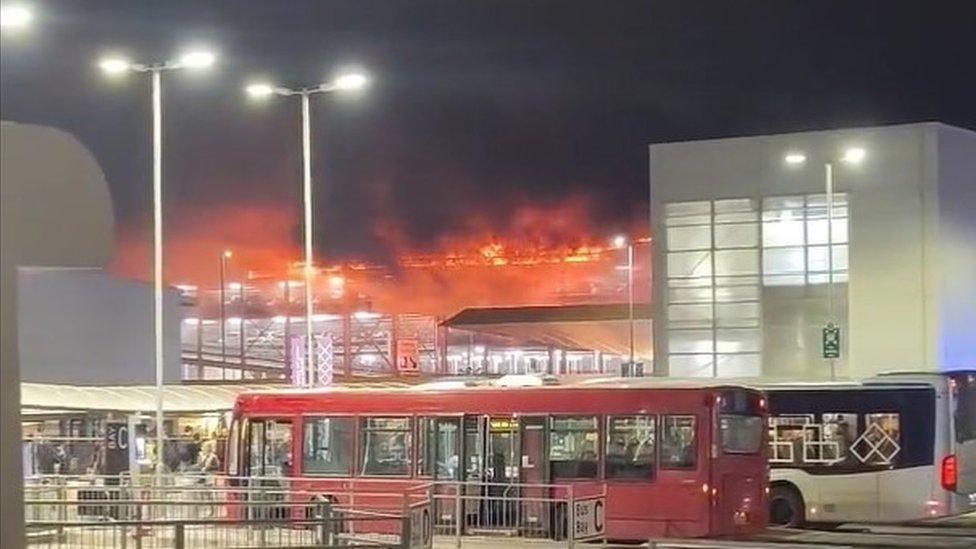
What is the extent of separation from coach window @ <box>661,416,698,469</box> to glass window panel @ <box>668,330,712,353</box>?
29594 millimetres

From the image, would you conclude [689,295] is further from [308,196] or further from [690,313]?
[308,196]

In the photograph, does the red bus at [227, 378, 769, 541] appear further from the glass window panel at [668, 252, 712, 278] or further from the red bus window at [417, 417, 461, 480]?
the glass window panel at [668, 252, 712, 278]

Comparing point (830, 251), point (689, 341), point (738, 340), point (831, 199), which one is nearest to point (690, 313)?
point (689, 341)

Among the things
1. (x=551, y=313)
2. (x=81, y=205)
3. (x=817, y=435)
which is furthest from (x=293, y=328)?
(x=81, y=205)

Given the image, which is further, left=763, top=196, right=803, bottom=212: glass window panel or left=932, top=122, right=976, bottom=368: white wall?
left=763, top=196, right=803, bottom=212: glass window panel

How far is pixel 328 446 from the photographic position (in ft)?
87.7

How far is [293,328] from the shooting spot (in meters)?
94.1

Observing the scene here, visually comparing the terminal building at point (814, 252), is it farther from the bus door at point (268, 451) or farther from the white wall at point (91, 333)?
the bus door at point (268, 451)

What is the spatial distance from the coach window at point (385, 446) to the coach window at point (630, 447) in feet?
11.7

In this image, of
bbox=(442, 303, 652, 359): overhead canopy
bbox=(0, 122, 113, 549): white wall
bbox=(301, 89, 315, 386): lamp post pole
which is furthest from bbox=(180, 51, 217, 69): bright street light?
bbox=(442, 303, 652, 359): overhead canopy

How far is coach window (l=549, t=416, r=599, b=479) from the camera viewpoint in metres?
24.4

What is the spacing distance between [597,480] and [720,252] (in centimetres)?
2917

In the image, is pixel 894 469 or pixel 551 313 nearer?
pixel 894 469

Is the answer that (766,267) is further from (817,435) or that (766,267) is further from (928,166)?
(817,435)
